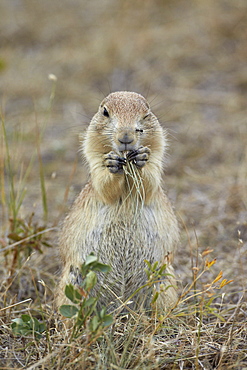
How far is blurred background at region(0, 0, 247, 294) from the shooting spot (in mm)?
5602

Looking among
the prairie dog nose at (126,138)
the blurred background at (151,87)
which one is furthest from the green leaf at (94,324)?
the blurred background at (151,87)

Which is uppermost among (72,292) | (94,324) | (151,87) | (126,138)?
(151,87)

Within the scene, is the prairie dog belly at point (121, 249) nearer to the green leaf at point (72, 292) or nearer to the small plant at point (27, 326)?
the small plant at point (27, 326)

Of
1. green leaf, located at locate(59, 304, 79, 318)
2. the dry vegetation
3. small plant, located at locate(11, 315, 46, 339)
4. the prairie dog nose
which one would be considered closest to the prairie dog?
the prairie dog nose

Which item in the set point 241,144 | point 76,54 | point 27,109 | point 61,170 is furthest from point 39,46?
point 241,144

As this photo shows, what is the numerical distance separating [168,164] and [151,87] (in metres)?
2.01

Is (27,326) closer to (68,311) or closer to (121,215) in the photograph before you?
(68,311)

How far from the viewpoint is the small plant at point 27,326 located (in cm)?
285

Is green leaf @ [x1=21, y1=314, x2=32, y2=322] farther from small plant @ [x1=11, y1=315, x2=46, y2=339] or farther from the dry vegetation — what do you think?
the dry vegetation

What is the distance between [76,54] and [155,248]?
641 cm

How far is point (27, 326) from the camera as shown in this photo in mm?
2889

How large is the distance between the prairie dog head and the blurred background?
4.64 ft

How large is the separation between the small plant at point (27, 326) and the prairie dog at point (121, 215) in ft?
1.97

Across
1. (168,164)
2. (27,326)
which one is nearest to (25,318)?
(27,326)
